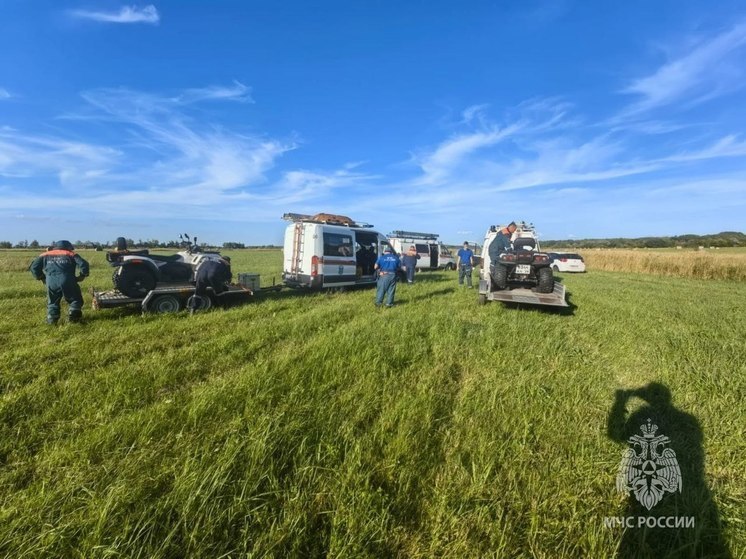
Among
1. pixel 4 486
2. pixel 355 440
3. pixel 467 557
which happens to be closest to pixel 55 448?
pixel 4 486

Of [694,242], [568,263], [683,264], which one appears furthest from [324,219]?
[694,242]

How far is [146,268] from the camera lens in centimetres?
736

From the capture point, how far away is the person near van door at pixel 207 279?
24.7 ft

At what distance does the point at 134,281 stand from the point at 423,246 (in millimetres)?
16519

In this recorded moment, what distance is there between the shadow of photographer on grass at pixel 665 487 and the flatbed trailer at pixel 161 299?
788 cm

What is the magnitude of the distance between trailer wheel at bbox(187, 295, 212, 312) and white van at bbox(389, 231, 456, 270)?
1328 cm

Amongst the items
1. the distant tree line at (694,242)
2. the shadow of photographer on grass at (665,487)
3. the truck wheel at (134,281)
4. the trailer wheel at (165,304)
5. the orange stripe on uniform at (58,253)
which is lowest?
the shadow of photographer on grass at (665,487)

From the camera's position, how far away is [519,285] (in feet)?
31.1

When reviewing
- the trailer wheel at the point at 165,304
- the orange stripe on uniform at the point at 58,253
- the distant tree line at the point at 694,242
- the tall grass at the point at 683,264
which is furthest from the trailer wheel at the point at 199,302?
the distant tree line at the point at 694,242

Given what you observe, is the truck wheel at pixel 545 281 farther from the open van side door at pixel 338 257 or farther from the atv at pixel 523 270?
the open van side door at pixel 338 257

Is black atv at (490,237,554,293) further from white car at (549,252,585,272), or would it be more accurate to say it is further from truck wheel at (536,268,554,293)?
white car at (549,252,585,272)
